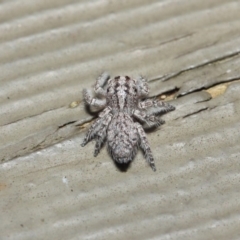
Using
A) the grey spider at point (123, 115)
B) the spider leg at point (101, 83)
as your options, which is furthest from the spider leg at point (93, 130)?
the spider leg at point (101, 83)

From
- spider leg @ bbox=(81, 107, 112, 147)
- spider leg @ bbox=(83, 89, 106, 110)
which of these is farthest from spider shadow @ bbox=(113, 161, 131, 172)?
spider leg @ bbox=(83, 89, 106, 110)

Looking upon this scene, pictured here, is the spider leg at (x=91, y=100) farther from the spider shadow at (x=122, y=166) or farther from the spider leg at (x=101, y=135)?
the spider shadow at (x=122, y=166)

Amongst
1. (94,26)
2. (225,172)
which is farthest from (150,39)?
(225,172)

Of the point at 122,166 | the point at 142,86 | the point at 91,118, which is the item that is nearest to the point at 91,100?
the point at 91,118

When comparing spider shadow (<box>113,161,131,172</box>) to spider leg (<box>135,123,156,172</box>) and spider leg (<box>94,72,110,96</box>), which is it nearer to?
spider leg (<box>135,123,156,172</box>)

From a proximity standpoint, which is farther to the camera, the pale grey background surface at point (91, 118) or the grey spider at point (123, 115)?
the grey spider at point (123, 115)
